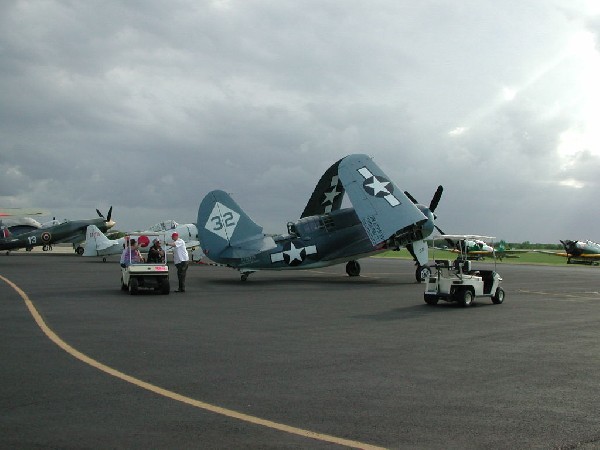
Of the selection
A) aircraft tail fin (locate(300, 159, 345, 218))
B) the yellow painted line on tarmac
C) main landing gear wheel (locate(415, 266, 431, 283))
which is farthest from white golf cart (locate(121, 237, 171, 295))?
aircraft tail fin (locate(300, 159, 345, 218))

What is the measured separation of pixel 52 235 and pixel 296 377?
60204 mm

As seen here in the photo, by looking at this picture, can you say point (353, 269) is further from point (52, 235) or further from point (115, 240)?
point (52, 235)

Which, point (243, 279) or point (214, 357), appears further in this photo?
point (243, 279)

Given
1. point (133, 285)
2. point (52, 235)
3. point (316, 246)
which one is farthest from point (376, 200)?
point (52, 235)

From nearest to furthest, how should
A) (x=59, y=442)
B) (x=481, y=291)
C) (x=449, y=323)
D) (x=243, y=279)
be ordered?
(x=59, y=442) < (x=449, y=323) < (x=481, y=291) < (x=243, y=279)

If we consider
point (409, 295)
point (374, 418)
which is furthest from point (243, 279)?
point (374, 418)

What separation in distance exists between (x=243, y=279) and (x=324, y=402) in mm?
21836

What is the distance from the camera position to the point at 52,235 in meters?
63.2

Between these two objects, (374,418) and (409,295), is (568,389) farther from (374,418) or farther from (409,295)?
(409,295)

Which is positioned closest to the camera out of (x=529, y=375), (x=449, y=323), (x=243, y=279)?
(x=529, y=375)

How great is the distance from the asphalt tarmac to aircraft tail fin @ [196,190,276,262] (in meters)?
10.4

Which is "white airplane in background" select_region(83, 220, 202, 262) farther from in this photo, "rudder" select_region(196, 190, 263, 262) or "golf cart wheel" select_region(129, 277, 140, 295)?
"golf cart wheel" select_region(129, 277, 140, 295)

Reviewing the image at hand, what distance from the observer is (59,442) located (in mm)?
5559

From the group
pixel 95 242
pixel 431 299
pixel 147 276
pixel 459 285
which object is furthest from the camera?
pixel 95 242
